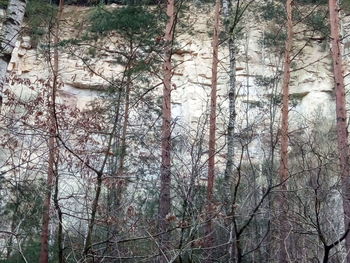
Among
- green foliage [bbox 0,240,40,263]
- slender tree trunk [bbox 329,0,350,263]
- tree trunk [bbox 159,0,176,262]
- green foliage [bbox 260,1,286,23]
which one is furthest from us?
green foliage [bbox 260,1,286,23]

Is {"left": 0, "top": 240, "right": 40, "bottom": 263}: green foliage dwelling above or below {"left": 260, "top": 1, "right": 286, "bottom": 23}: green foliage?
below

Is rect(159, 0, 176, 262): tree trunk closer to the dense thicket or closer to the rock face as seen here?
the dense thicket

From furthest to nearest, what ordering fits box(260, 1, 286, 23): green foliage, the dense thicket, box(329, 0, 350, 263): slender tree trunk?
box(260, 1, 286, 23): green foliage
box(329, 0, 350, 263): slender tree trunk
the dense thicket

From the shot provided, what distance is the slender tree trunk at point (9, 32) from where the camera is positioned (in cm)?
385

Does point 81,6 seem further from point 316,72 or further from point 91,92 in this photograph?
point 316,72

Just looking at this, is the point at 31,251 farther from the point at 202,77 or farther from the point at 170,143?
the point at 202,77

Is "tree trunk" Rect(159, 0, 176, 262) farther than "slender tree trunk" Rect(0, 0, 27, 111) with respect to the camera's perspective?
Yes

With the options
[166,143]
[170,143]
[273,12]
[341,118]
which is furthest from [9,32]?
→ [273,12]

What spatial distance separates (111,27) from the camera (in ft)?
37.9

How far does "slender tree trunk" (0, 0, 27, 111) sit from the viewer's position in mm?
3854

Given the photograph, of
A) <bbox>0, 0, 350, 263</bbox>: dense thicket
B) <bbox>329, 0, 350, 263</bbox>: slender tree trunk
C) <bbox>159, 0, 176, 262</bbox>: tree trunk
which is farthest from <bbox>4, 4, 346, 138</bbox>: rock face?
<bbox>159, 0, 176, 262</bbox>: tree trunk

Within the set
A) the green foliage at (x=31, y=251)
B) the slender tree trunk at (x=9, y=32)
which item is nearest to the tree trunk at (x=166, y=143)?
the slender tree trunk at (x=9, y=32)

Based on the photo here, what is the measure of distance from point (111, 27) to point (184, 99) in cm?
872

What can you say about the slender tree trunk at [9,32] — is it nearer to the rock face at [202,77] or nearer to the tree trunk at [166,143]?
the tree trunk at [166,143]
